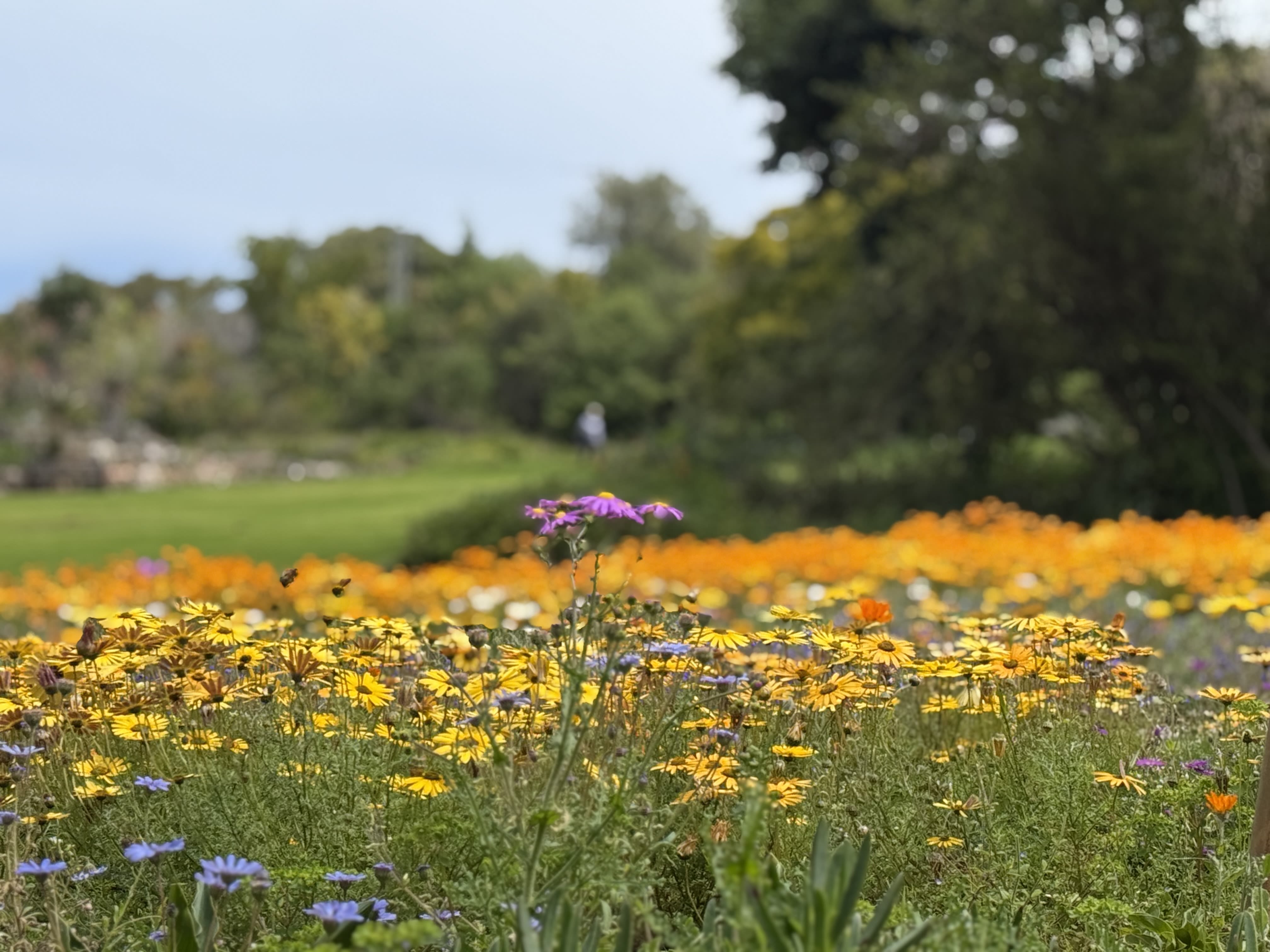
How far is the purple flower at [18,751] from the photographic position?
6.88ft

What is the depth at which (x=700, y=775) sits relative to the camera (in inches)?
88.9

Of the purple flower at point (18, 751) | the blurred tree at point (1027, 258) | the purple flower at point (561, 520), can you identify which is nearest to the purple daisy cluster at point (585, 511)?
the purple flower at point (561, 520)

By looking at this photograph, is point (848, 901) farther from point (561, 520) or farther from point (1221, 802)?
point (1221, 802)

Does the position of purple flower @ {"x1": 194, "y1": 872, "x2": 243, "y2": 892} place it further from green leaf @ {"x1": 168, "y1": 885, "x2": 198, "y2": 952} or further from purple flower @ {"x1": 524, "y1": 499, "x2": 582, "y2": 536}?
purple flower @ {"x1": 524, "y1": 499, "x2": 582, "y2": 536}

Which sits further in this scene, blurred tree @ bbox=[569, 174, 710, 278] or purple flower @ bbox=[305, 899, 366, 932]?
blurred tree @ bbox=[569, 174, 710, 278]

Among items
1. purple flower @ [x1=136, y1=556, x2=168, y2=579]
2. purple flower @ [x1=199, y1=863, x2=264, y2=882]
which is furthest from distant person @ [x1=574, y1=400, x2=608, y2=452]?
purple flower @ [x1=199, y1=863, x2=264, y2=882]

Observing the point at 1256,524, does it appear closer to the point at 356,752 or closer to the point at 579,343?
the point at 356,752

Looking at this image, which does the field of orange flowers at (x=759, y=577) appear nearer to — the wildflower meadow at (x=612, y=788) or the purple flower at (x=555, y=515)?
the wildflower meadow at (x=612, y=788)

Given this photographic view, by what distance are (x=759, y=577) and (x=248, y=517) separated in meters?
10.5

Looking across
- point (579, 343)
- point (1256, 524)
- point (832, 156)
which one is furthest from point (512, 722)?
point (579, 343)

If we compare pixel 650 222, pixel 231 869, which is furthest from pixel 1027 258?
pixel 650 222

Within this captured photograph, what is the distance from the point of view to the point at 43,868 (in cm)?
182

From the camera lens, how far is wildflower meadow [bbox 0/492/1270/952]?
6.14 ft

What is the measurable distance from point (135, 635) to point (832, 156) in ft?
48.2
